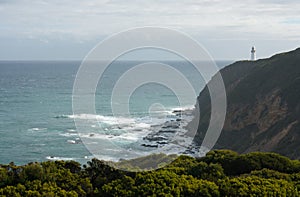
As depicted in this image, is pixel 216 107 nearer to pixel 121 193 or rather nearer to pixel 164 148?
pixel 164 148

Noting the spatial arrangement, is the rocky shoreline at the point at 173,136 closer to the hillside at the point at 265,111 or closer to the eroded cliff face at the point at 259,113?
the hillside at the point at 265,111

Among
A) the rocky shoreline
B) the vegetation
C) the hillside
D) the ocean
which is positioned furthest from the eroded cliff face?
the vegetation

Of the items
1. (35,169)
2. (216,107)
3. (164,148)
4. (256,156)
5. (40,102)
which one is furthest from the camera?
(40,102)

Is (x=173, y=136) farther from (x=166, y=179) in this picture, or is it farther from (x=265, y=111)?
(x=166, y=179)

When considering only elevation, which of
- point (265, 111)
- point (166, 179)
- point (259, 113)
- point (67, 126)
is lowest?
point (166, 179)

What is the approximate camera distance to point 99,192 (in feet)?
49.5

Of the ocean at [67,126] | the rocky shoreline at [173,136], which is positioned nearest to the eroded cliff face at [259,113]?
the rocky shoreline at [173,136]

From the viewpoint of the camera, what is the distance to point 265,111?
51531mm

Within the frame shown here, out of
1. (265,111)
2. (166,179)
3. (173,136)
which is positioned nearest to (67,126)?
(173,136)

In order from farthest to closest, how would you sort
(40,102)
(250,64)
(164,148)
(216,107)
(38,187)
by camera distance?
(40,102) → (250,64) → (216,107) → (164,148) → (38,187)

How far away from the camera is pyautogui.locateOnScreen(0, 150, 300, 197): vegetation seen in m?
14.2

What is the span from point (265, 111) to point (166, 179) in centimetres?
3937

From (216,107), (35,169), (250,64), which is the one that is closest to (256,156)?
(35,169)

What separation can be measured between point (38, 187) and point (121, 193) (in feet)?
9.87
